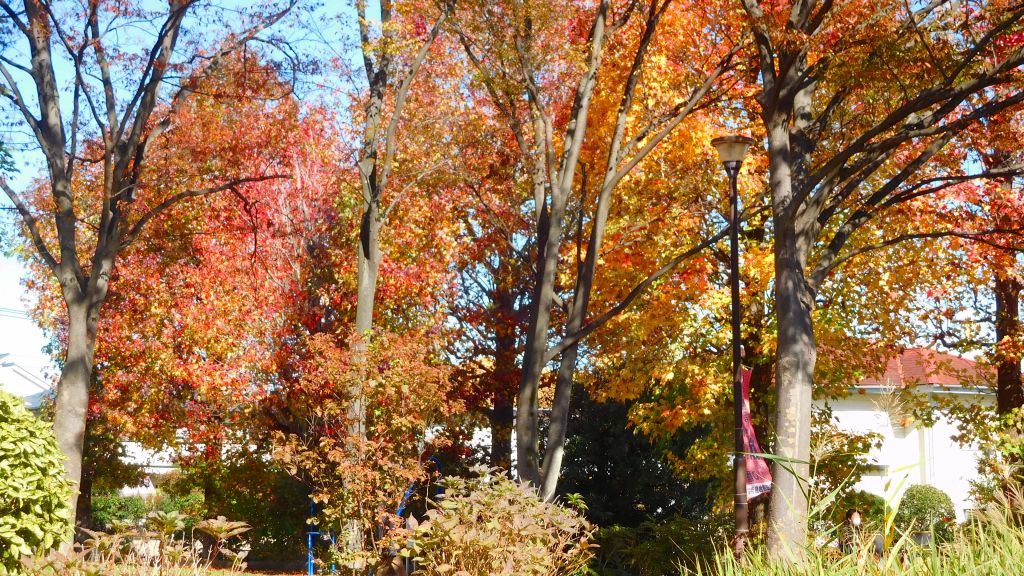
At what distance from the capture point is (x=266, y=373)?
766 inches

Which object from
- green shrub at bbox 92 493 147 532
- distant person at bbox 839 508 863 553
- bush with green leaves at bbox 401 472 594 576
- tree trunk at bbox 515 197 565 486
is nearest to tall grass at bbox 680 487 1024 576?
distant person at bbox 839 508 863 553

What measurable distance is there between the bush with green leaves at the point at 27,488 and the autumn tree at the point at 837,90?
6.45 metres

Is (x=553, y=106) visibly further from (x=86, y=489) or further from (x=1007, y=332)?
(x=86, y=489)

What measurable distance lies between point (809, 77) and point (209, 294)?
1298cm

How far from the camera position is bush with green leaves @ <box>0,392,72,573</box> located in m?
6.39

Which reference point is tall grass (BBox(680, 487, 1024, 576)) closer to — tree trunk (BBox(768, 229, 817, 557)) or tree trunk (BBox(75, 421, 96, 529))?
tree trunk (BBox(768, 229, 817, 557))

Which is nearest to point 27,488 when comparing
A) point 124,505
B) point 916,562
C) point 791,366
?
point 916,562

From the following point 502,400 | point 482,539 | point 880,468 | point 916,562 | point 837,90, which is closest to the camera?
point 916,562

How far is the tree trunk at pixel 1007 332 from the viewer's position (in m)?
16.5

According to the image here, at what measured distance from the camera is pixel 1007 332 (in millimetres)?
16156

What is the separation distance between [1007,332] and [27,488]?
15793 millimetres

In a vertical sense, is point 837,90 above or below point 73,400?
above

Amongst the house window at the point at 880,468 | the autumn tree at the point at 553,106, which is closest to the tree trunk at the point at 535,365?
the autumn tree at the point at 553,106

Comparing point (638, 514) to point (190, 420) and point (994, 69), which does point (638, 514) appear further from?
point (994, 69)
